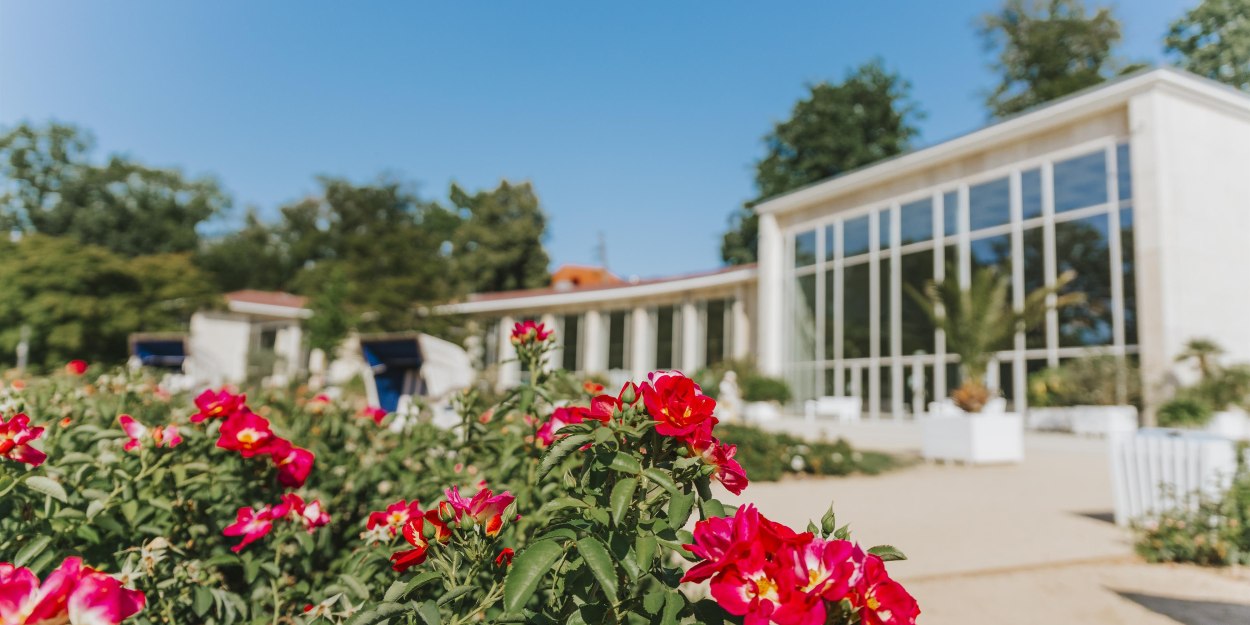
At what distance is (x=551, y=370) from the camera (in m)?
2.31

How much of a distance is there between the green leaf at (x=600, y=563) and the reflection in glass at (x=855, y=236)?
22.1 meters

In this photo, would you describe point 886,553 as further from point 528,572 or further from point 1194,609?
point 1194,609

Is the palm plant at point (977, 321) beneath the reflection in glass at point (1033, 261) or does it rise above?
beneath

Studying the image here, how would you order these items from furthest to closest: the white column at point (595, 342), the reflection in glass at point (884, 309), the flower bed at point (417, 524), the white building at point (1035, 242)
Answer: the white column at point (595, 342)
the reflection in glass at point (884, 309)
the white building at point (1035, 242)
the flower bed at point (417, 524)

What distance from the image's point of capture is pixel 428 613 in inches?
40.8

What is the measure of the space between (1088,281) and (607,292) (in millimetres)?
17557

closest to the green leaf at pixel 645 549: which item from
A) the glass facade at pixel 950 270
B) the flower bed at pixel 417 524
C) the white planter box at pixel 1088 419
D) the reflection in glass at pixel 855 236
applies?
the flower bed at pixel 417 524

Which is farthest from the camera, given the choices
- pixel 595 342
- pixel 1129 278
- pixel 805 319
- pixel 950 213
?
pixel 595 342

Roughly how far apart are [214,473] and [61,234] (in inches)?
1988

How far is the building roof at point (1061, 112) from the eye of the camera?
15156mm

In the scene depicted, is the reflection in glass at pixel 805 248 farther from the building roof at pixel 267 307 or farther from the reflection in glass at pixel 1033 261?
the building roof at pixel 267 307

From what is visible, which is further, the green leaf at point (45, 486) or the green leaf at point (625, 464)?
the green leaf at point (45, 486)

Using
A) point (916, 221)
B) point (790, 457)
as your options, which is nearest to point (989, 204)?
point (916, 221)

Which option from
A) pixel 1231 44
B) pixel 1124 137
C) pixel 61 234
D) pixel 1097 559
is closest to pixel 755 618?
pixel 1097 559
